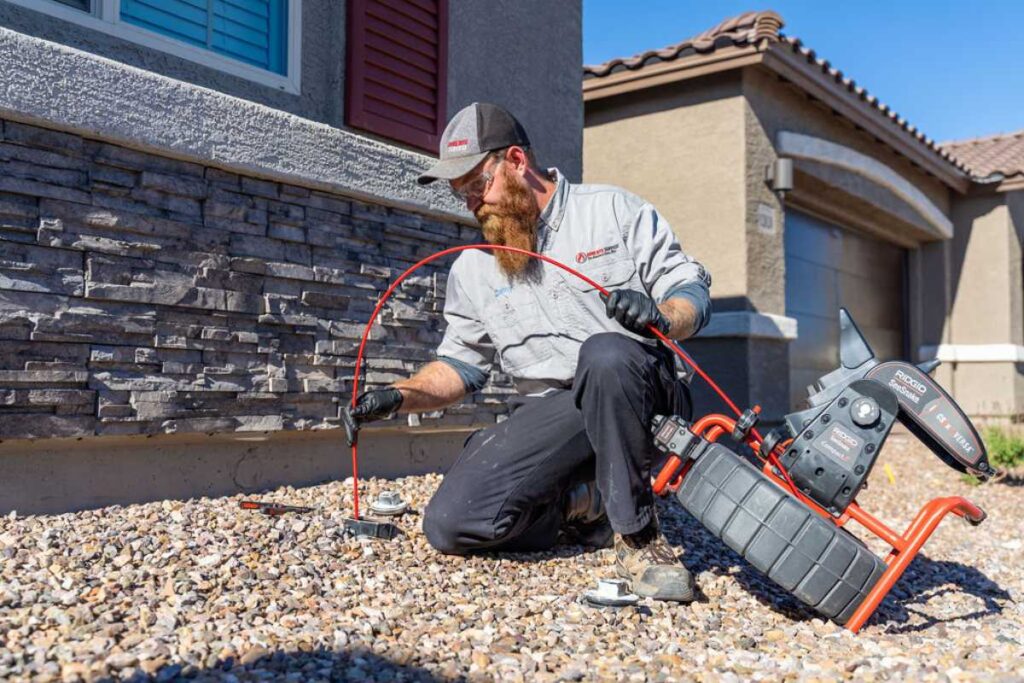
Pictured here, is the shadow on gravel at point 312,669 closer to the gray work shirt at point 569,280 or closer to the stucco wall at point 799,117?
the gray work shirt at point 569,280

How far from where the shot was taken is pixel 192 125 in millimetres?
3303

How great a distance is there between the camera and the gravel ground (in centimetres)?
201

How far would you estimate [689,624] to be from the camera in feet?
8.06

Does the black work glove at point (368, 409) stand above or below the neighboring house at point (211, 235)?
below

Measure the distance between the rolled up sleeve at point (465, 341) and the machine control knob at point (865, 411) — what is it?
→ 1.32 m

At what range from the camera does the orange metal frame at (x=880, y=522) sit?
2389 millimetres

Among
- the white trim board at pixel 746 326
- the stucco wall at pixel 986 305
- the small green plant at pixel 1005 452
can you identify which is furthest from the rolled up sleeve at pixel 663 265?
the stucco wall at pixel 986 305

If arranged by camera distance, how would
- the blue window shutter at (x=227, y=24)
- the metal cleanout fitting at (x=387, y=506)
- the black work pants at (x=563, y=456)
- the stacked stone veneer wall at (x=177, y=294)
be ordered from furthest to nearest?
1. the blue window shutter at (x=227, y=24)
2. the metal cleanout fitting at (x=387, y=506)
3. the stacked stone veneer wall at (x=177, y=294)
4. the black work pants at (x=563, y=456)

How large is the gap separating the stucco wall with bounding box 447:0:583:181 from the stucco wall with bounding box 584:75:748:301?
1604 mm

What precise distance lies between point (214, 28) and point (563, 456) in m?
2.26

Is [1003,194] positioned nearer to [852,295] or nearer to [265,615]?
[852,295]

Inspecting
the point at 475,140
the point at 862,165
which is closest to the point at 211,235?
the point at 475,140

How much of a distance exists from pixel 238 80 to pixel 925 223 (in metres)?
7.51

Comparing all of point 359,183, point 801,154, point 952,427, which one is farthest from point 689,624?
point 801,154
